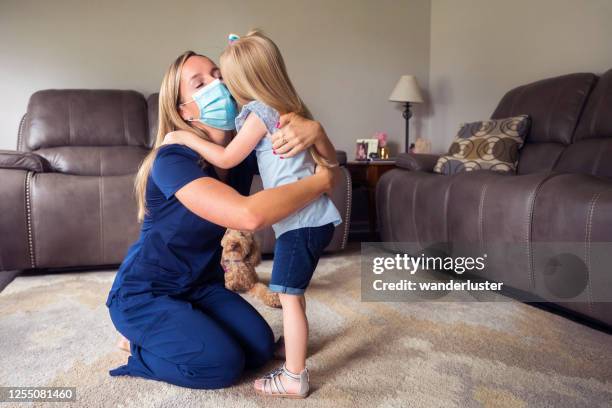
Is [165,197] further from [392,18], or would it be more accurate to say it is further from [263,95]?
[392,18]

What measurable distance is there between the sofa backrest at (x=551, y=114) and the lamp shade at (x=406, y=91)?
1083mm

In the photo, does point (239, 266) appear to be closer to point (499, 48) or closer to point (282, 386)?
point (282, 386)

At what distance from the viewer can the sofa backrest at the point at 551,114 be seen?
237 cm

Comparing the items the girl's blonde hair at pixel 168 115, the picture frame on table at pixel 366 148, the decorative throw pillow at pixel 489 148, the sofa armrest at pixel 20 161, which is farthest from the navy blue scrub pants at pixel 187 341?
the picture frame on table at pixel 366 148

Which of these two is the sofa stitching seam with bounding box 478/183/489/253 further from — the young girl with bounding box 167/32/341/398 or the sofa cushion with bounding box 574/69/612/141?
the young girl with bounding box 167/32/341/398

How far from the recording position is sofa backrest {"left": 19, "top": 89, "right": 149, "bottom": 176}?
2907 mm

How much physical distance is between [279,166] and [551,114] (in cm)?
187

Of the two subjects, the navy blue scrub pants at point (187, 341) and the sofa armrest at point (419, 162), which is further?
the sofa armrest at point (419, 162)

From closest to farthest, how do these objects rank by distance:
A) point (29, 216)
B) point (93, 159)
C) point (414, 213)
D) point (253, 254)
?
point (253, 254) → point (29, 216) → point (414, 213) → point (93, 159)

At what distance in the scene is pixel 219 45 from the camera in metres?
3.56

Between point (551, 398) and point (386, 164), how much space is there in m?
2.17

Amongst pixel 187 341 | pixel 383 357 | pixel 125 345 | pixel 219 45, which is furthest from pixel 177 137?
pixel 219 45

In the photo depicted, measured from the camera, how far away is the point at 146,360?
4.07 feet

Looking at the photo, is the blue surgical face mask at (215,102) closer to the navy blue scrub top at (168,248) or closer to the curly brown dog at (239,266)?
the navy blue scrub top at (168,248)
